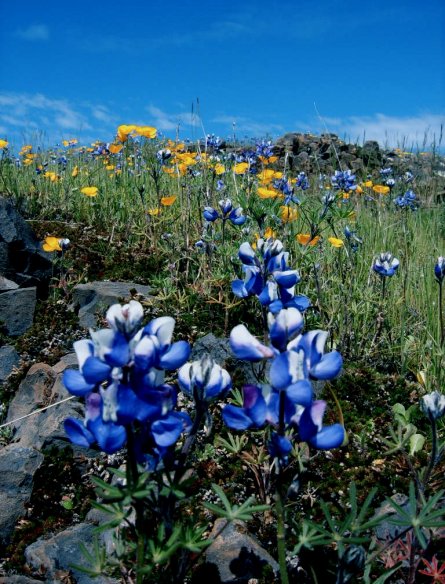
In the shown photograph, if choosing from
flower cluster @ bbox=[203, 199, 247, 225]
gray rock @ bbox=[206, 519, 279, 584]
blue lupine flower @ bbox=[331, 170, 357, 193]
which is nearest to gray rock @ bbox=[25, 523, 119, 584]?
gray rock @ bbox=[206, 519, 279, 584]

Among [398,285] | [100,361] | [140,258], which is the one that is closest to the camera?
[100,361]

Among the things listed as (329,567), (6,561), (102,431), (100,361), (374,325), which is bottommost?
(6,561)

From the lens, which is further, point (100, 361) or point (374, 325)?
point (374, 325)

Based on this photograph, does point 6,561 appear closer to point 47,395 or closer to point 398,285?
point 47,395

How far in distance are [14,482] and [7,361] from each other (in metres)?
1.74

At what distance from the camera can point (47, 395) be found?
365cm

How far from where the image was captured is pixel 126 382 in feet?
4.54

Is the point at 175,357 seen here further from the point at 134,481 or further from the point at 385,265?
the point at 385,265

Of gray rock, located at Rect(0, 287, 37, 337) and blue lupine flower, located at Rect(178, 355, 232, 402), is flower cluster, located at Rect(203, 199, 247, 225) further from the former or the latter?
blue lupine flower, located at Rect(178, 355, 232, 402)

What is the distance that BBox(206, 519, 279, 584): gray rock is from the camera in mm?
2109

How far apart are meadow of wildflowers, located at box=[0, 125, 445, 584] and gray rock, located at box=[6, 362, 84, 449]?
1.16 feet

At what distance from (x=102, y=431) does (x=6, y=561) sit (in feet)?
5.13

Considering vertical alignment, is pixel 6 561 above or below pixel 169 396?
below

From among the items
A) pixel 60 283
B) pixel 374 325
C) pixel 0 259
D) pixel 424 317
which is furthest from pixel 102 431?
pixel 0 259
